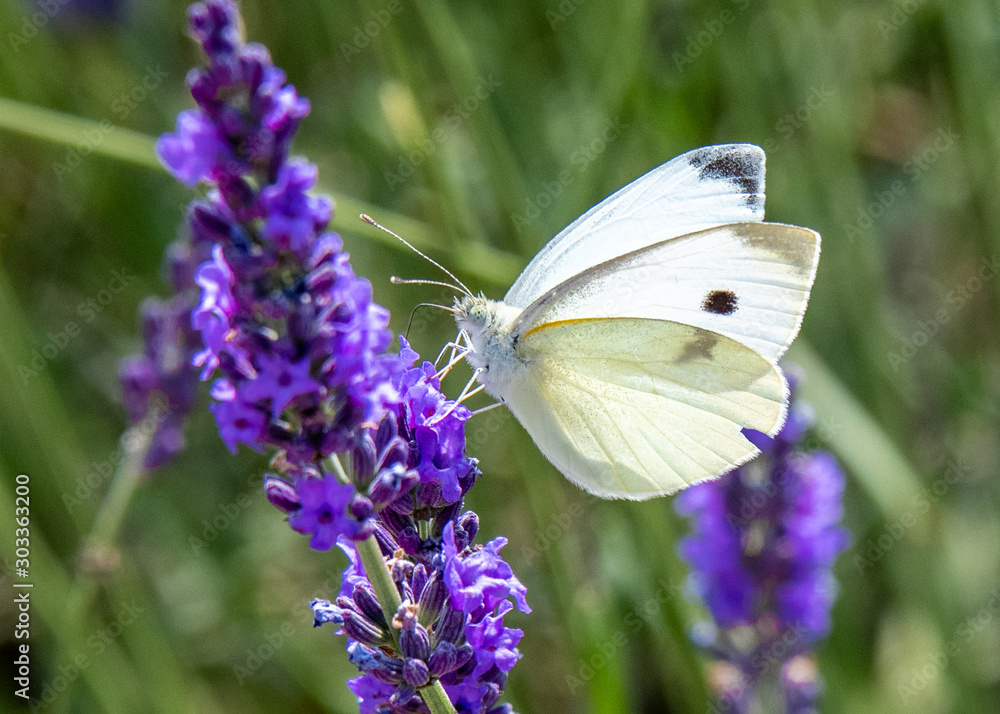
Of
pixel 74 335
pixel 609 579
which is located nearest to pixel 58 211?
pixel 74 335

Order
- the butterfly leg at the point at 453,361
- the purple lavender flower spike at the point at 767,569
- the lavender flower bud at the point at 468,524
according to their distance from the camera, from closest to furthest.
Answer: the lavender flower bud at the point at 468,524 < the butterfly leg at the point at 453,361 < the purple lavender flower spike at the point at 767,569

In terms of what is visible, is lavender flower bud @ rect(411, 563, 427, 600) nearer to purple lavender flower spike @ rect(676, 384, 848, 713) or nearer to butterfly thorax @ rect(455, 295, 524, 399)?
butterfly thorax @ rect(455, 295, 524, 399)

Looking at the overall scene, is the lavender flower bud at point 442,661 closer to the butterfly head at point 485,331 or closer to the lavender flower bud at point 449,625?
the lavender flower bud at point 449,625

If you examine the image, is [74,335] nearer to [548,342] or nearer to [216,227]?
[548,342]

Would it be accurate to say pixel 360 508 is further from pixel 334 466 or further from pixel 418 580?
pixel 418 580

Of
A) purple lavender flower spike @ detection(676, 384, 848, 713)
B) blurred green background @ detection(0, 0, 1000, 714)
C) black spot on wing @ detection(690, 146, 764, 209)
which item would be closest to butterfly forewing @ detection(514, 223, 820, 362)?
black spot on wing @ detection(690, 146, 764, 209)

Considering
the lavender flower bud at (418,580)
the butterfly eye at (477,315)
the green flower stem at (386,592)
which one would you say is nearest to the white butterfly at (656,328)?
the butterfly eye at (477,315)

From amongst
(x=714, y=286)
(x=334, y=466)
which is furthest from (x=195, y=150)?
(x=714, y=286)
